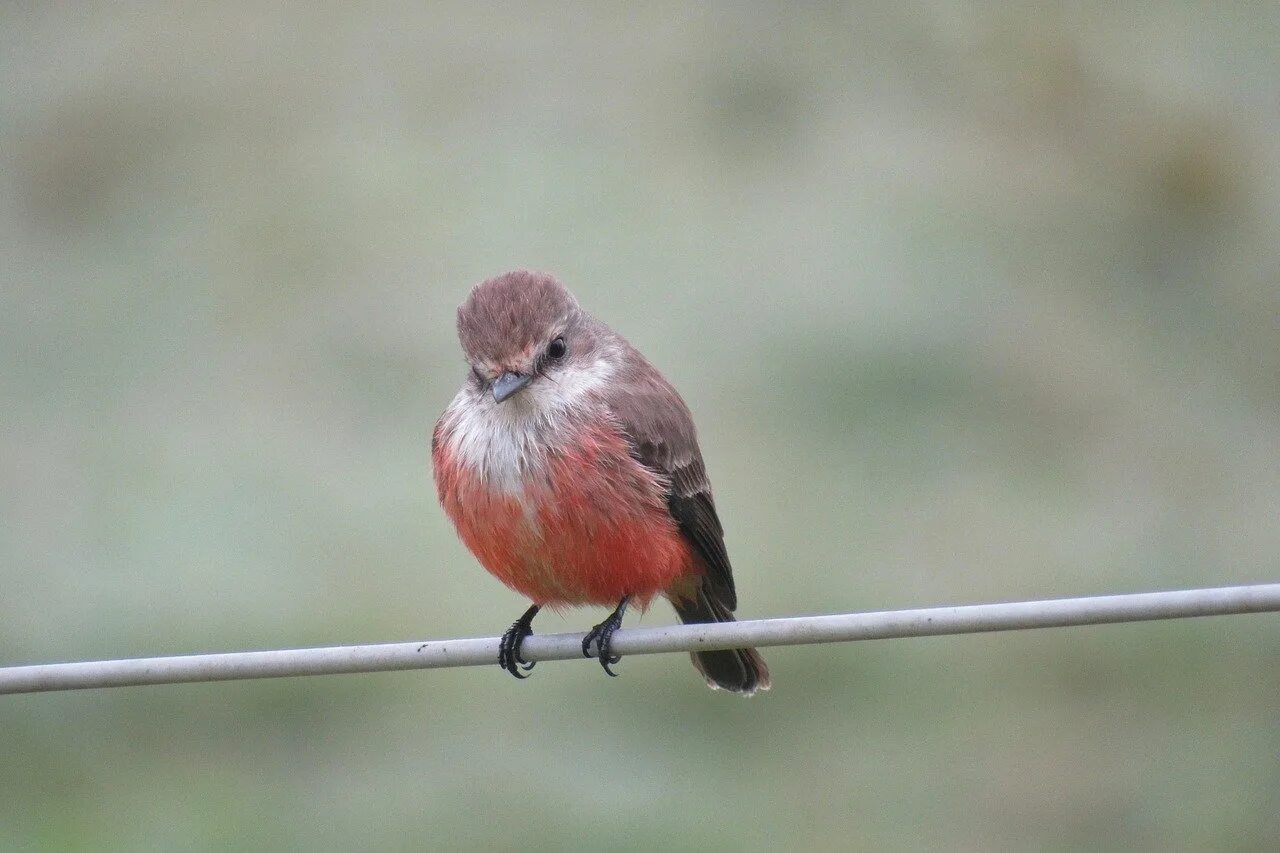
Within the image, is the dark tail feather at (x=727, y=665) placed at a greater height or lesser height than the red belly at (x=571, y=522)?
lesser

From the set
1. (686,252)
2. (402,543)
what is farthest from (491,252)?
(402,543)

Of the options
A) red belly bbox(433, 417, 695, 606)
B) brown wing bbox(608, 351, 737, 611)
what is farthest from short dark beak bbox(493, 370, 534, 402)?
brown wing bbox(608, 351, 737, 611)

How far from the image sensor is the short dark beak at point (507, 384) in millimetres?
4387

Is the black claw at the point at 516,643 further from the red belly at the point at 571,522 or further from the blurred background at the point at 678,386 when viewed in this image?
the blurred background at the point at 678,386

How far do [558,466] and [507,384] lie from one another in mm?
277

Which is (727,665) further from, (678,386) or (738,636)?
(678,386)

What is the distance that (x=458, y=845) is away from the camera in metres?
7.51

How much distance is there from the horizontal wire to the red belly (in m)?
0.98

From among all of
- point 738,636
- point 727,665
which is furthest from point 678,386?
point 738,636

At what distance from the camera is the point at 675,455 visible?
4867mm

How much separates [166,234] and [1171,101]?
6878mm

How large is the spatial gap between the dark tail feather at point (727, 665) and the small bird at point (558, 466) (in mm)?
330

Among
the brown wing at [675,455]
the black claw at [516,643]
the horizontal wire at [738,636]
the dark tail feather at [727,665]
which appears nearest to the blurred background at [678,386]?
the dark tail feather at [727,665]

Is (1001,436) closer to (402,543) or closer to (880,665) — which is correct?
(880,665)
